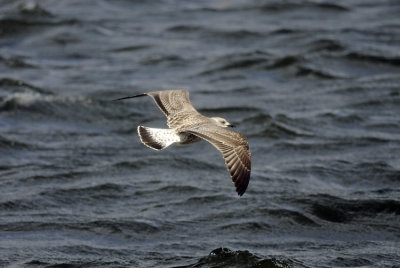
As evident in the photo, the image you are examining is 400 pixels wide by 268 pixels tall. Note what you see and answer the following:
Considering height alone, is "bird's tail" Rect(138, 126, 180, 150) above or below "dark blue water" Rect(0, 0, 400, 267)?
above

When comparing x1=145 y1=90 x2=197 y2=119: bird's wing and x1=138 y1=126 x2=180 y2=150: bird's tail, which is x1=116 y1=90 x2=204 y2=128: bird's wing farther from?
x1=138 y1=126 x2=180 y2=150: bird's tail

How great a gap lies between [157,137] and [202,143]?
3.55 meters

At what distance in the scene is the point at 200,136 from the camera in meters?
6.34

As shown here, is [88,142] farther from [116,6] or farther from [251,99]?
[116,6]

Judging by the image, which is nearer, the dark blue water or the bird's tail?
the bird's tail

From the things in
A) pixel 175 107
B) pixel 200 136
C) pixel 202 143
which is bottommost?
pixel 202 143

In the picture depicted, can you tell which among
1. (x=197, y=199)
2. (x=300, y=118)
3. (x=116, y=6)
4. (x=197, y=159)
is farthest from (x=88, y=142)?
(x=116, y=6)

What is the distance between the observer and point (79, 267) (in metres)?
6.79

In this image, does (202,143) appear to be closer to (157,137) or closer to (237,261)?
(237,261)

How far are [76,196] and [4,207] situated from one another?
0.77 meters

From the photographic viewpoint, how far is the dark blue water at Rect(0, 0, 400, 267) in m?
7.38

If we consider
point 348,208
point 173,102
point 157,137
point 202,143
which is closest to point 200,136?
point 157,137

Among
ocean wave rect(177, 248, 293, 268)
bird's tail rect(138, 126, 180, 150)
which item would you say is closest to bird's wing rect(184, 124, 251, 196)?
bird's tail rect(138, 126, 180, 150)

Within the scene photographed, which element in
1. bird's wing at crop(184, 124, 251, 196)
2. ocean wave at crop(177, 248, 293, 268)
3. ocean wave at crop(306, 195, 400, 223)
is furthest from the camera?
ocean wave at crop(306, 195, 400, 223)
